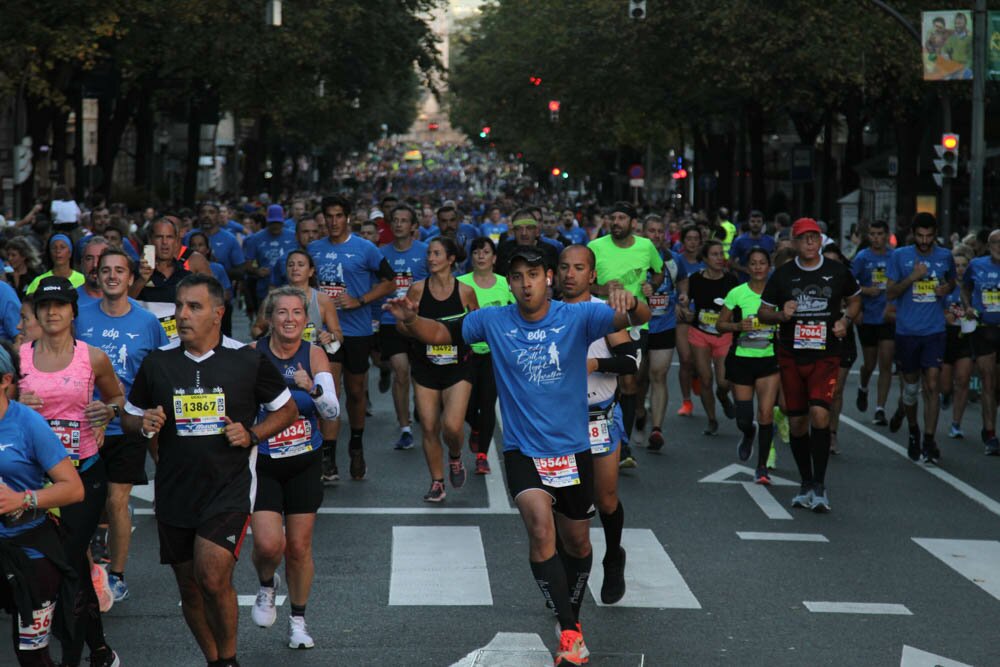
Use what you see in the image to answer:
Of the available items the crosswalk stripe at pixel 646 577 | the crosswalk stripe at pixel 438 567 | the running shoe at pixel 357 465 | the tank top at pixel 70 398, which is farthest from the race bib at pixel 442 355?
the tank top at pixel 70 398

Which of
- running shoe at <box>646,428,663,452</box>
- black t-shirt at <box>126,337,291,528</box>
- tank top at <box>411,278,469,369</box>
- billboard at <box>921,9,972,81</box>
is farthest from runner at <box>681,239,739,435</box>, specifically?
billboard at <box>921,9,972,81</box>

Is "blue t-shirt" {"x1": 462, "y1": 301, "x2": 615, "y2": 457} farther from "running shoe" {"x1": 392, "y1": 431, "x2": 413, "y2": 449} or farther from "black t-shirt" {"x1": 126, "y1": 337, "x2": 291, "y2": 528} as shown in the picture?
"running shoe" {"x1": 392, "y1": 431, "x2": 413, "y2": 449}

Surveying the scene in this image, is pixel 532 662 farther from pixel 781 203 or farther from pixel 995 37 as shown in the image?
pixel 781 203

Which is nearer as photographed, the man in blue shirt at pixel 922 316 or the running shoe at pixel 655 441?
the man in blue shirt at pixel 922 316

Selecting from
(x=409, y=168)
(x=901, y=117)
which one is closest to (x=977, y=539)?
(x=901, y=117)

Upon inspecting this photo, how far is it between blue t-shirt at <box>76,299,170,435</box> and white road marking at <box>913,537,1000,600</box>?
182 inches

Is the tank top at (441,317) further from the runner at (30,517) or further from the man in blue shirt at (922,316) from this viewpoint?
the runner at (30,517)

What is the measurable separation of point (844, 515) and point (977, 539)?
1015mm

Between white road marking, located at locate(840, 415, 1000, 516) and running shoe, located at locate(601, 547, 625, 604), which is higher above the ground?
running shoe, located at locate(601, 547, 625, 604)

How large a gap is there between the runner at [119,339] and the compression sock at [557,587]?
7.43 feet

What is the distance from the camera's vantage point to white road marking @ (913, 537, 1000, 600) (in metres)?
9.95

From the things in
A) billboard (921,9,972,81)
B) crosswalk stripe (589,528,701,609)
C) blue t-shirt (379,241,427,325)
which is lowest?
crosswalk stripe (589,528,701,609)

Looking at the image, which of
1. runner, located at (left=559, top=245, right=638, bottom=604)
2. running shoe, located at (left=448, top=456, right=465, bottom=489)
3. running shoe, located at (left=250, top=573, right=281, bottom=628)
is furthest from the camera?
running shoe, located at (left=448, top=456, right=465, bottom=489)

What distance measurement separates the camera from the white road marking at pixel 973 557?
9.95m
